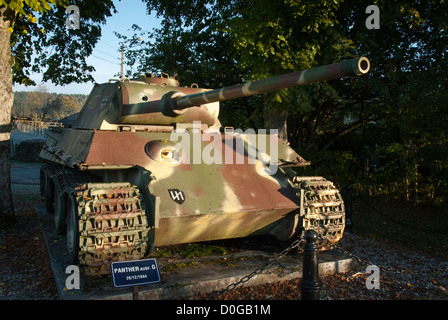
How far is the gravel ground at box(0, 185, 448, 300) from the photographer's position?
5172mm

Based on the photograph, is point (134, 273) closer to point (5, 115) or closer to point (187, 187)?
point (187, 187)

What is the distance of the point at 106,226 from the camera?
4.79 meters

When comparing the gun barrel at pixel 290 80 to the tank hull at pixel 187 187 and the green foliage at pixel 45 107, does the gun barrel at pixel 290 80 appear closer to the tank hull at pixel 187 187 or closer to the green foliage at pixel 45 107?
the tank hull at pixel 187 187

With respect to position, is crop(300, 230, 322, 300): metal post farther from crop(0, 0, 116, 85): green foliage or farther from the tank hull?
crop(0, 0, 116, 85): green foliage

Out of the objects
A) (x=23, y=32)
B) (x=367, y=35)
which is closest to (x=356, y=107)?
(x=367, y=35)

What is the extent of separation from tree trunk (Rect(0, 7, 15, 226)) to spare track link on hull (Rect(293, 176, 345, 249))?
228 inches

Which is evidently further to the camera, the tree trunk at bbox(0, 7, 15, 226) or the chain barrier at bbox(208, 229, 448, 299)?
the tree trunk at bbox(0, 7, 15, 226)

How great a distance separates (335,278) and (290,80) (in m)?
2.94

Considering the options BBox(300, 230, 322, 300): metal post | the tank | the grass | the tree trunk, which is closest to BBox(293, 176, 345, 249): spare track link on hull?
the tank

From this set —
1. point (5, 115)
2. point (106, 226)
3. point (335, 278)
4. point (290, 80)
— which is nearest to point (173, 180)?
point (106, 226)

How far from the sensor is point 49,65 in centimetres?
1173

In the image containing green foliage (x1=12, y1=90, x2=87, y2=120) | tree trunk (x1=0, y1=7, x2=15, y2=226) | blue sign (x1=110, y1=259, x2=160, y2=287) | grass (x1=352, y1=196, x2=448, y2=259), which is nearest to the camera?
blue sign (x1=110, y1=259, x2=160, y2=287)

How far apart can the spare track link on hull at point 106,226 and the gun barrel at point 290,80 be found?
67.6 inches

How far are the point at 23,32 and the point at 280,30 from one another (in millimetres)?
5678
